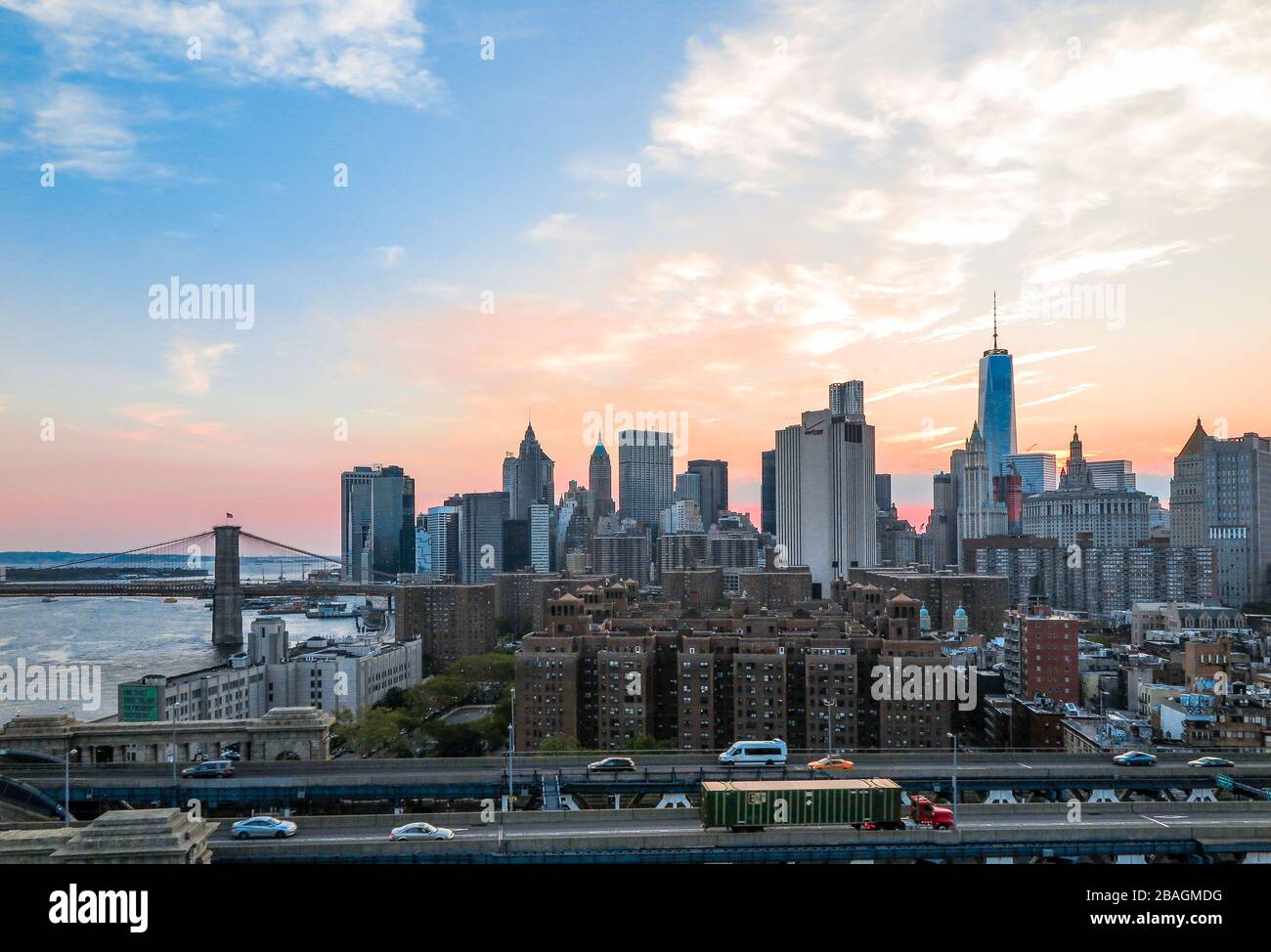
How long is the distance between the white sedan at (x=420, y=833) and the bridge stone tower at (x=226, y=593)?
133ft

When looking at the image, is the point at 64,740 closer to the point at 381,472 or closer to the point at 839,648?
the point at 839,648

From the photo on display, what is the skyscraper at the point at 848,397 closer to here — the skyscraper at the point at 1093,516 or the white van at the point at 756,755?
the skyscraper at the point at 1093,516

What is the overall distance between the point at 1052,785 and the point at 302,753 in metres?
9.95

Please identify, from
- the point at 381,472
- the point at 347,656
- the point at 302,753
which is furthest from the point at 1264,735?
the point at 381,472

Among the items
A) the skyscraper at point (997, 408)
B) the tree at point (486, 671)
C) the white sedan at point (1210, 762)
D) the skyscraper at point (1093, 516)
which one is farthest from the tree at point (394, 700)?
the skyscraper at point (997, 408)

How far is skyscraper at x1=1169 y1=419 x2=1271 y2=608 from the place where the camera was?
43.5 m

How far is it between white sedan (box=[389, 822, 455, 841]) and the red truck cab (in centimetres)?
427

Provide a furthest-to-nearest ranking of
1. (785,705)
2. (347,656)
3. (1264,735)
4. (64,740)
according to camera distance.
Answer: (347,656) < (785,705) < (1264,735) < (64,740)

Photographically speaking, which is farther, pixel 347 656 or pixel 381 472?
pixel 381 472

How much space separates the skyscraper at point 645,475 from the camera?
80812 mm

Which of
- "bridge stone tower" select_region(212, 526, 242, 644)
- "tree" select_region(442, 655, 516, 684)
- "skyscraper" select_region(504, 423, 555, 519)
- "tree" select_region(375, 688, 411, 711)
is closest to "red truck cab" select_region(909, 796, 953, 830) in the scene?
"tree" select_region(375, 688, 411, 711)
